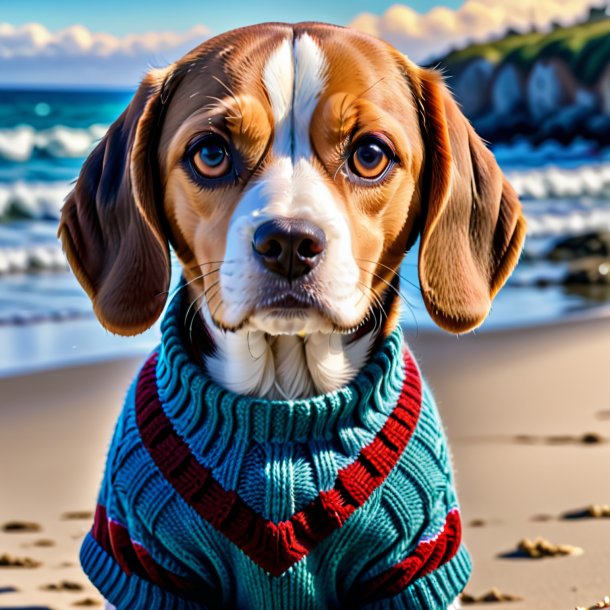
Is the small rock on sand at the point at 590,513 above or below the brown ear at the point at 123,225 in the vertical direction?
below

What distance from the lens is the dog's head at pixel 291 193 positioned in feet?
9.40

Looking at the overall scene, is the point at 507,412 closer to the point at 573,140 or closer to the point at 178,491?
the point at 178,491

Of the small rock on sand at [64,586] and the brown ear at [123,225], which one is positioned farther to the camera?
the small rock on sand at [64,586]

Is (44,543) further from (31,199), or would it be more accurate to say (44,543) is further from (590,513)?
(31,199)

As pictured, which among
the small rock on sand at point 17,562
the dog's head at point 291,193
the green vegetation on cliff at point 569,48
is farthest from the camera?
the green vegetation on cliff at point 569,48

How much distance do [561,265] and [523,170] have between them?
4.11 metres

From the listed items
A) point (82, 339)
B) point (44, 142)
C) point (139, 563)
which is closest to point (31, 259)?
point (82, 339)

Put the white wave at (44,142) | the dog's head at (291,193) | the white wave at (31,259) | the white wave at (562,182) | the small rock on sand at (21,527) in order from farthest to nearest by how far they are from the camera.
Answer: the white wave at (44,142)
the white wave at (562,182)
the white wave at (31,259)
the small rock on sand at (21,527)
the dog's head at (291,193)

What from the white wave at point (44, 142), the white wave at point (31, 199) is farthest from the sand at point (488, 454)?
the white wave at point (44, 142)

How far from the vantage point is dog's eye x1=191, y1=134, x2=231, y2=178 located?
9.80ft

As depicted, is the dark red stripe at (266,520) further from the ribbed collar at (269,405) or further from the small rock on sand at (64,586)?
the small rock on sand at (64,586)

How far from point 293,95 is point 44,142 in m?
10.3

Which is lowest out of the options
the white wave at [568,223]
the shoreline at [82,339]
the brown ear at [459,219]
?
the shoreline at [82,339]

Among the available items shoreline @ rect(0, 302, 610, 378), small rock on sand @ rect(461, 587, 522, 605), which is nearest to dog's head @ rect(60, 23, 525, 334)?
small rock on sand @ rect(461, 587, 522, 605)
